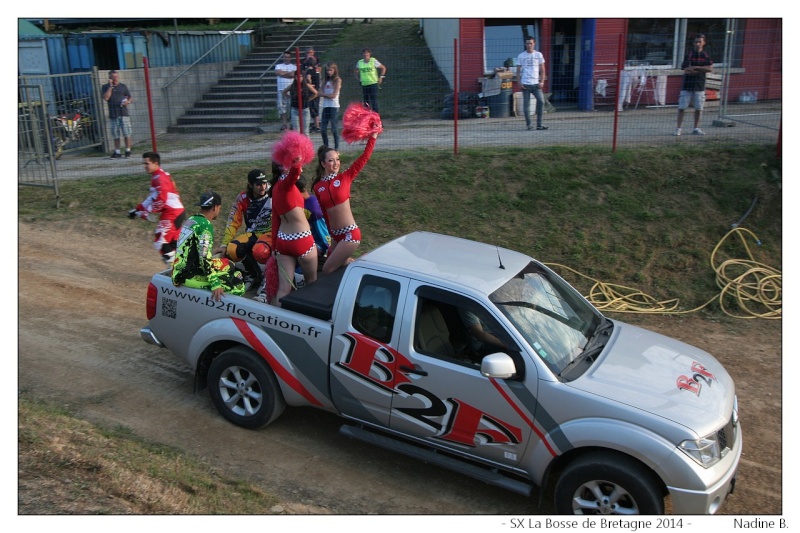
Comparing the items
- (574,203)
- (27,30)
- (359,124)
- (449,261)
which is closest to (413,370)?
(449,261)

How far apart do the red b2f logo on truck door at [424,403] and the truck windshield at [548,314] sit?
2.05 feet

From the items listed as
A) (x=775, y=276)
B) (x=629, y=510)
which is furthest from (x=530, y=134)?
(x=629, y=510)

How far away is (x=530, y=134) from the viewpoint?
45.7ft

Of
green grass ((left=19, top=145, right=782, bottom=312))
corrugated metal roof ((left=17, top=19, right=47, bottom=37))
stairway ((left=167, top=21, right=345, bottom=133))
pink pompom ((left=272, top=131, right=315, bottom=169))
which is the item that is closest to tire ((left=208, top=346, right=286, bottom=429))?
pink pompom ((left=272, top=131, right=315, bottom=169))

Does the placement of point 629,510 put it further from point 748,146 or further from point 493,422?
point 748,146

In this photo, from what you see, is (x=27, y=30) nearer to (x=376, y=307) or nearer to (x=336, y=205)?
(x=336, y=205)

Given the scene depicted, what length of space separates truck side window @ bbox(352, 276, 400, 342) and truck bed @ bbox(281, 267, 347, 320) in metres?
0.27

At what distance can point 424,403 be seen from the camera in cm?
538

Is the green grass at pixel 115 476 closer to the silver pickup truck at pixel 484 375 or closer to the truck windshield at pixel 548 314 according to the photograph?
the silver pickup truck at pixel 484 375

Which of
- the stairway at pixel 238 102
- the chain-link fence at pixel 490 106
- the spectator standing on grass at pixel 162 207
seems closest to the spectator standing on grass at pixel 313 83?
the chain-link fence at pixel 490 106

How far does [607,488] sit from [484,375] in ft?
3.65

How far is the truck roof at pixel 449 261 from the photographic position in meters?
5.52

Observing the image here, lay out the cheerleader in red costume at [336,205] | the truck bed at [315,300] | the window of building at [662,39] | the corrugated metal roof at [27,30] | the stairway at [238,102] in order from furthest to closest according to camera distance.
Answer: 1. the corrugated metal roof at [27,30]
2. the stairway at [238,102]
3. the window of building at [662,39]
4. the cheerleader in red costume at [336,205]
5. the truck bed at [315,300]

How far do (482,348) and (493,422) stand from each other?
1.77 feet
